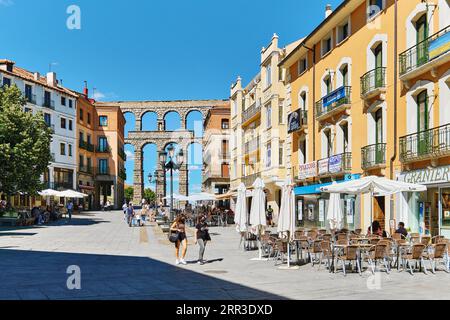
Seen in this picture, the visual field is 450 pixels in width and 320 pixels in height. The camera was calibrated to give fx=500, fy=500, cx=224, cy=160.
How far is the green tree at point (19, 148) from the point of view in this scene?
3222cm

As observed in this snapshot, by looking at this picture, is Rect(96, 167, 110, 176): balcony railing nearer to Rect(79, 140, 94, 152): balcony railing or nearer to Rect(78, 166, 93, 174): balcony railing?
Rect(78, 166, 93, 174): balcony railing

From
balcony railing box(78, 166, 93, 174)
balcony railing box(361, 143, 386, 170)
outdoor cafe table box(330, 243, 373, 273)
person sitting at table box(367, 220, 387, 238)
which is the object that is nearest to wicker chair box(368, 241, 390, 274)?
outdoor cafe table box(330, 243, 373, 273)

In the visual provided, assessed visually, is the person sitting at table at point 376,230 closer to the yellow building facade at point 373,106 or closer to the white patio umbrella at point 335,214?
the white patio umbrella at point 335,214

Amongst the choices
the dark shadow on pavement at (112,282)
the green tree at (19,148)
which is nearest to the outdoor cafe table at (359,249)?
the dark shadow on pavement at (112,282)

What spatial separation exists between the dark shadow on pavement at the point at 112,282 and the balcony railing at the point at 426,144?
9.97m

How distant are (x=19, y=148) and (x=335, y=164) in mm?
20040

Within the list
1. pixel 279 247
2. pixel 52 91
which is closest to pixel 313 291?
pixel 279 247

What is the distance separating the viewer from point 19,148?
106ft

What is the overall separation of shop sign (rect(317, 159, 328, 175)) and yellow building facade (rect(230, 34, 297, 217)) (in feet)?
21.0

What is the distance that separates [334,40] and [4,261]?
20.3 meters

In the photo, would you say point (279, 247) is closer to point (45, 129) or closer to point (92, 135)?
point (45, 129)

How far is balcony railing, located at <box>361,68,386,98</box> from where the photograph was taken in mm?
21984
